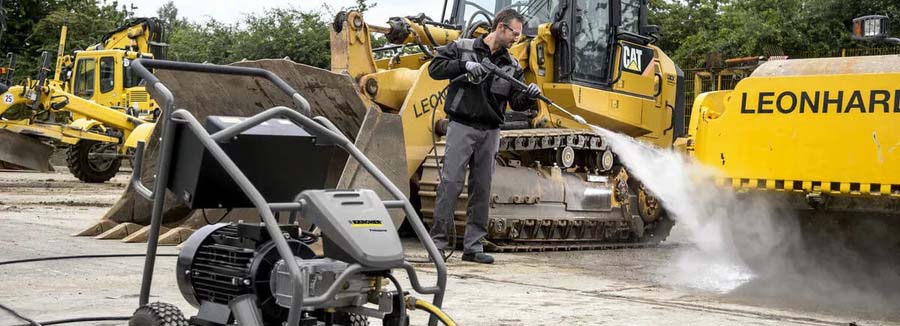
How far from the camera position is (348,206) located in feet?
12.4

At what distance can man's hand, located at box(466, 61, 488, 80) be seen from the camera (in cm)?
788

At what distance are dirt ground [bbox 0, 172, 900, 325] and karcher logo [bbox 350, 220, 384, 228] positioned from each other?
1586 mm

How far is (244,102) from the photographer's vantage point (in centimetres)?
877

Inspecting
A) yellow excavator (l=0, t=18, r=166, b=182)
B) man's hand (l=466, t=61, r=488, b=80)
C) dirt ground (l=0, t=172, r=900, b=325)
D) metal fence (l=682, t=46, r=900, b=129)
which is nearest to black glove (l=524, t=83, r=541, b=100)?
man's hand (l=466, t=61, r=488, b=80)

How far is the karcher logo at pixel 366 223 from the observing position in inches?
147

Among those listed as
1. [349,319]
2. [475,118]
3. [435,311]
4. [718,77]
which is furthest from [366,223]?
[718,77]

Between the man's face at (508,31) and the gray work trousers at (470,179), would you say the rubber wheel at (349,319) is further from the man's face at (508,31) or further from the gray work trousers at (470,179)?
the man's face at (508,31)

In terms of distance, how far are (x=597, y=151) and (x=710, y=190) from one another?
11.7ft

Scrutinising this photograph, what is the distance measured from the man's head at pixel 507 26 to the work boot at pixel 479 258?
1512 mm

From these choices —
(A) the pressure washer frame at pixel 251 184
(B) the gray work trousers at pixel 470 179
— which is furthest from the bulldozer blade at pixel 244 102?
(A) the pressure washer frame at pixel 251 184

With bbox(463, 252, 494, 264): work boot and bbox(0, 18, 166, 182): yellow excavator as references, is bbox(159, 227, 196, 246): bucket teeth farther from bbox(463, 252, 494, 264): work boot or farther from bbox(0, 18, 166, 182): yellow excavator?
bbox(0, 18, 166, 182): yellow excavator

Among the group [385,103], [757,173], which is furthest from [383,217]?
[385,103]

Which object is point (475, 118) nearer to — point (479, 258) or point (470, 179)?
point (470, 179)

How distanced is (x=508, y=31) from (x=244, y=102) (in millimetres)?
2095
